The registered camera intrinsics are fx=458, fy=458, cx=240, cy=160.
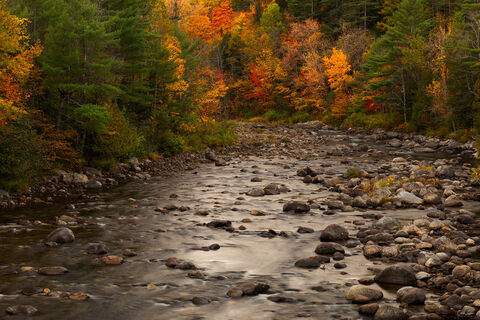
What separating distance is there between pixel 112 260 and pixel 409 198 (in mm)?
11000

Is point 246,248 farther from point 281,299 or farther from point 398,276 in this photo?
point 398,276

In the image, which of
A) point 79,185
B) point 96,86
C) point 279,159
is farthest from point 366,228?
point 279,159

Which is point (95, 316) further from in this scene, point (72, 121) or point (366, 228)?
point (72, 121)

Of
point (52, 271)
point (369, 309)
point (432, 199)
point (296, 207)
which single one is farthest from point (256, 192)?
point (369, 309)

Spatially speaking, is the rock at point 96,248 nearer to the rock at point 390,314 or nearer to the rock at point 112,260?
the rock at point 112,260

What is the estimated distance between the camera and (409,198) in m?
16.8

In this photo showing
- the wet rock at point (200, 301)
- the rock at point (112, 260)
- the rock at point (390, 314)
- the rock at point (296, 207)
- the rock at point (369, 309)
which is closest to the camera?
the rock at point (390, 314)

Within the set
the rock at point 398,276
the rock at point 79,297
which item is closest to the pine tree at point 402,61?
the rock at point 398,276

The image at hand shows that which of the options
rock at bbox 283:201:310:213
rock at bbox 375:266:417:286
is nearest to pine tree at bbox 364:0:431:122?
rock at bbox 283:201:310:213

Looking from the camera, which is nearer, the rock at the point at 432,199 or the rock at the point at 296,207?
the rock at the point at 296,207

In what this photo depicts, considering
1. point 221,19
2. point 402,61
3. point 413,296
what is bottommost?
point 413,296

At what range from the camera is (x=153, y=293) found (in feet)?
29.7

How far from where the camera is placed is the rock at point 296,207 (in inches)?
630

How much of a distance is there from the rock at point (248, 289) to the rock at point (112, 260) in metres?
3.21
